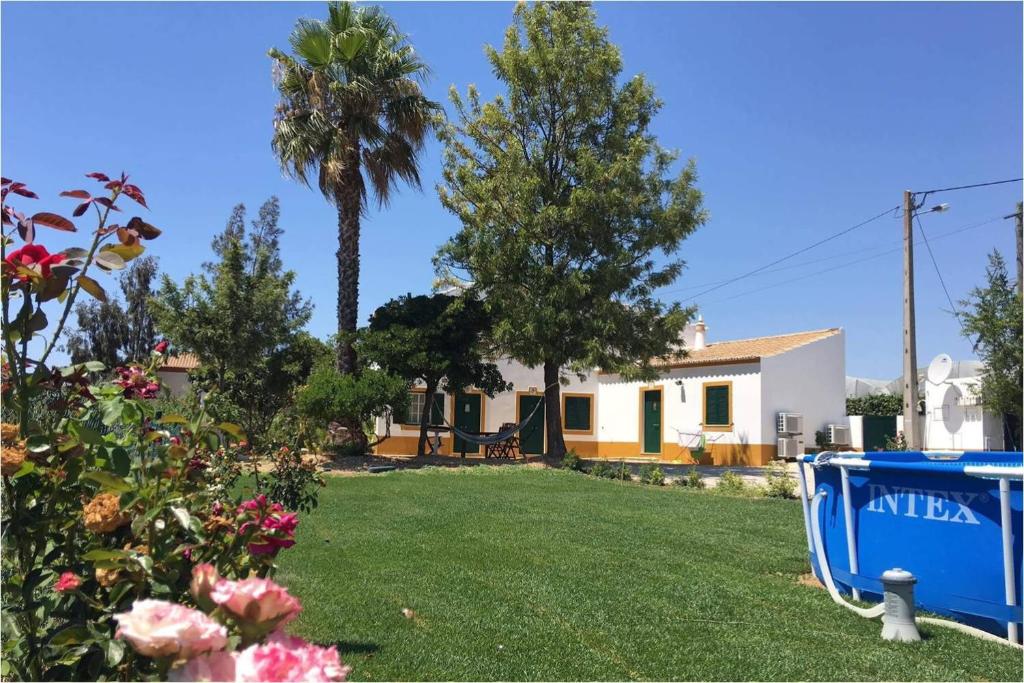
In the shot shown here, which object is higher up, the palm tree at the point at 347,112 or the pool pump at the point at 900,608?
the palm tree at the point at 347,112

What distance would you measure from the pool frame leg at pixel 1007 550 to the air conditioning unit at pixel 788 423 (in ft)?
58.2

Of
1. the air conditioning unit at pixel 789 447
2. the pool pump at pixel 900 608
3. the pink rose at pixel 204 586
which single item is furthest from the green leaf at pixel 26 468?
the air conditioning unit at pixel 789 447

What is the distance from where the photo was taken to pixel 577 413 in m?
24.7

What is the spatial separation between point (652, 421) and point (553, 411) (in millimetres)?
6710

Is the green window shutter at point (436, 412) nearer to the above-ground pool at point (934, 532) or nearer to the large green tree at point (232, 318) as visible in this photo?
the large green tree at point (232, 318)

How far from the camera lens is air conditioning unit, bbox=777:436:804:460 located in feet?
69.4

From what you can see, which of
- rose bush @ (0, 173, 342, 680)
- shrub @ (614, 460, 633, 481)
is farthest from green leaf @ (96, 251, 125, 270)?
shrub @ (614, 460, 633, 481)

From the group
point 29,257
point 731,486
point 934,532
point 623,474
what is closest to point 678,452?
point 623,474

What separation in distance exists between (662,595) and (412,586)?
1734mm

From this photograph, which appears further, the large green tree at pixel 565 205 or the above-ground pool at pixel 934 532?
the large green tree at pixel 565 205

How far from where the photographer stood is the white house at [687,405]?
2169cm

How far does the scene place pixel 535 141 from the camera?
18109 millimetres

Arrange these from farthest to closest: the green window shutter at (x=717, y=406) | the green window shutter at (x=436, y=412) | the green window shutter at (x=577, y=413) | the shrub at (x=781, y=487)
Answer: the green window shutter at (x=577, y=413), the green window shutter at (x=717, y=406), the green window shutter at (x=436, y=412), the shrub at (x=781, y=487)

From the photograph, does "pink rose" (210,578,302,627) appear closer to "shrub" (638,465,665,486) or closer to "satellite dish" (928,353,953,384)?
"shrub" (638,465,665,486)
